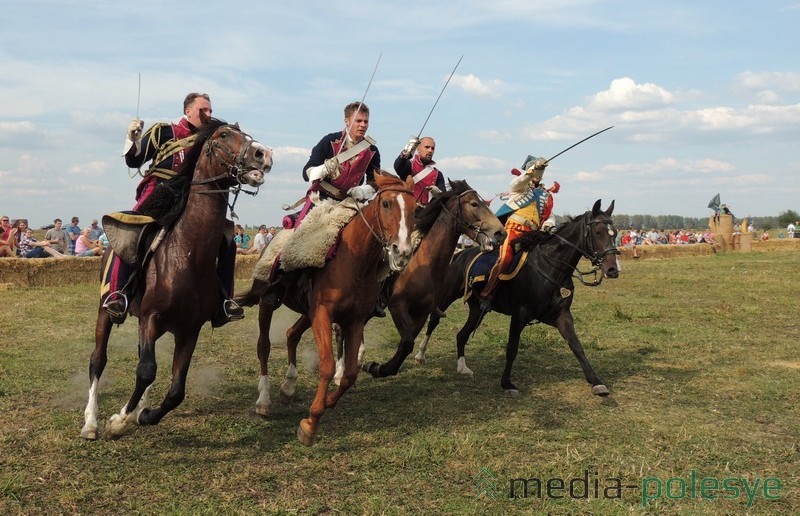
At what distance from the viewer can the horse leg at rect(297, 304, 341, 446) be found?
646 centimetres

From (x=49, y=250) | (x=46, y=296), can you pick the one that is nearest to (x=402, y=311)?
(x=46, y=296)

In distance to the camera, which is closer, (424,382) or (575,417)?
(575,417)

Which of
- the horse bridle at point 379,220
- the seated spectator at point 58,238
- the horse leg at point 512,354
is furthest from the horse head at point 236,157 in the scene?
the seated spectator at point 58,238

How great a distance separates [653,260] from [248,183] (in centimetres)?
3471

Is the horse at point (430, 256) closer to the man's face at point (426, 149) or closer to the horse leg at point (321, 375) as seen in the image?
the man's face at point (426, 149)

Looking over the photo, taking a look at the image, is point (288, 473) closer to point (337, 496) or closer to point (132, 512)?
point (337, 496)

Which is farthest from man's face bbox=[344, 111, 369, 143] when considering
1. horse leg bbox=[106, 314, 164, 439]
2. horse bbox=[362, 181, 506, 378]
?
horse leg bbox=[106, 314, 164, 439]

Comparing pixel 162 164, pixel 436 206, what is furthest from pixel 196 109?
pixel 436 206

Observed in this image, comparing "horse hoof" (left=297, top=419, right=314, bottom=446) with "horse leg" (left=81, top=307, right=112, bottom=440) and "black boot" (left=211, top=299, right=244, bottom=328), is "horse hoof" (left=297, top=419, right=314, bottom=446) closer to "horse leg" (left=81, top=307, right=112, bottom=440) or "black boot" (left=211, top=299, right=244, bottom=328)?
"black boot" (left=211, top=299, right=244, bottom=328)

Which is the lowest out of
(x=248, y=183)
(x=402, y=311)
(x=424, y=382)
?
(x=424, y=382)

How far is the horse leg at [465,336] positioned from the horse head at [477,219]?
8.32 ft

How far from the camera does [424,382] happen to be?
9.64 metres

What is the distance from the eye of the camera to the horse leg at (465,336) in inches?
408

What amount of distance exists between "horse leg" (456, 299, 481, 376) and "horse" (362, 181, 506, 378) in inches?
72.1
